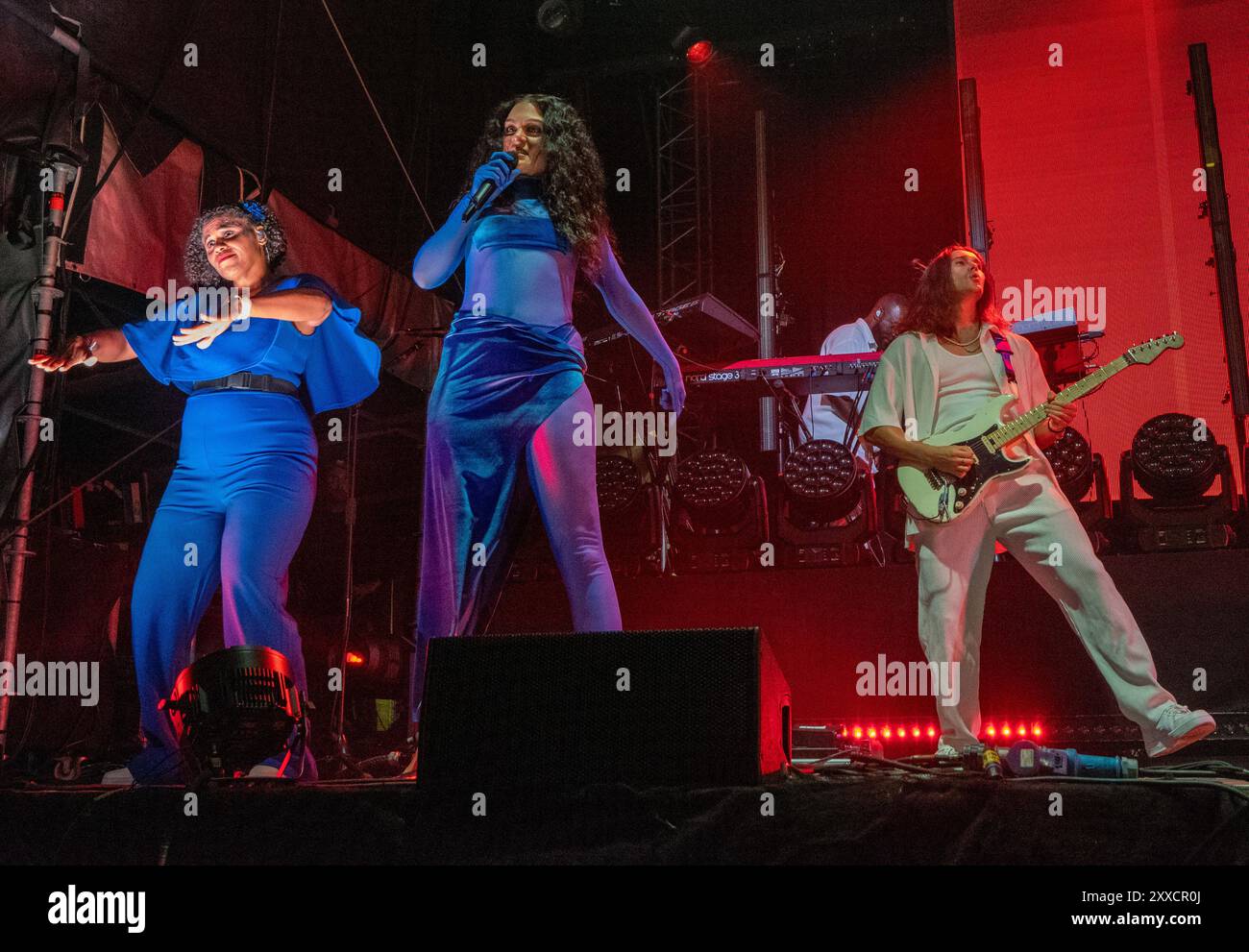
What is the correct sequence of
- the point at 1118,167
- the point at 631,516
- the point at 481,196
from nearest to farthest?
the point at 481,196
the point at 631,516
the point at 1118,167

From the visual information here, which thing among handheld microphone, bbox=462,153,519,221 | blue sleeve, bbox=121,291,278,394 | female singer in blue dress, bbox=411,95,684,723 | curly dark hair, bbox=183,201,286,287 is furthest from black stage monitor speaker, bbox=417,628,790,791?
curly dark hair, bbox=183,201,286,287

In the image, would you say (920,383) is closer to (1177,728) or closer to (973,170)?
(1177,728)

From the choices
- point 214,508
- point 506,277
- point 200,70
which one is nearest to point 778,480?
point 506,277

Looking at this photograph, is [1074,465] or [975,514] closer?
[975,514]

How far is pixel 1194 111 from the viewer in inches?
254

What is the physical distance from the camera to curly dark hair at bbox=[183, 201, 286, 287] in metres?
4.03

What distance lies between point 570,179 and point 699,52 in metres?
4.09

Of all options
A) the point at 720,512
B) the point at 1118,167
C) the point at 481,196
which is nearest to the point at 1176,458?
the point at 720,512

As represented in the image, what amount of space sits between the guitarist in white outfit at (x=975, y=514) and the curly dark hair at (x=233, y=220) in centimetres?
222

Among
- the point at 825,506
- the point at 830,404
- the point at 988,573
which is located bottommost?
the point at 988,573

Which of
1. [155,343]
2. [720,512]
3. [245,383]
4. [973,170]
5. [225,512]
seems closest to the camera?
[225,512]

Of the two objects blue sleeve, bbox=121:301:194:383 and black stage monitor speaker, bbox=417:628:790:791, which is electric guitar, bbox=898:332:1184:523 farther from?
blue sleeve, bbox=121:301:194:383

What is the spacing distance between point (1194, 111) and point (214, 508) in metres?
5.76

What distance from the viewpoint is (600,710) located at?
7.95ft
